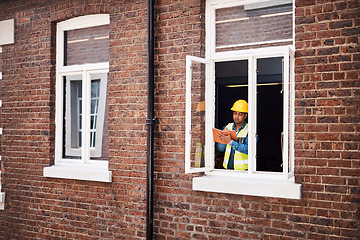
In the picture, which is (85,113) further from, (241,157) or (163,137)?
(241,157)

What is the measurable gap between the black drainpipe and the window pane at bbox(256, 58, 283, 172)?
138 centimetres

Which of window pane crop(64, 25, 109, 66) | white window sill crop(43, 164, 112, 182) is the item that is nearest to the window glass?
white window sill crop(43, 164, 112, 182)

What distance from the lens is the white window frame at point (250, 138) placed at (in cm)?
482

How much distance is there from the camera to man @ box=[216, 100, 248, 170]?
18.0 feet

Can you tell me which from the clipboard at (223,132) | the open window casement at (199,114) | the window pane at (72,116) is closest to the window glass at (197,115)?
the open window casement at (199,114)

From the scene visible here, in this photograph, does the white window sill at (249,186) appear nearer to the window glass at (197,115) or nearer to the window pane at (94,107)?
the window glass at (197,115)

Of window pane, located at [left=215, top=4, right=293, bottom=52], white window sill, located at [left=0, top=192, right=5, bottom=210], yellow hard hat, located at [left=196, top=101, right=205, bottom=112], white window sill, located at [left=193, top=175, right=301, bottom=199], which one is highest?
window pane, located at [left=215, top=4, right=293, bottom=52]

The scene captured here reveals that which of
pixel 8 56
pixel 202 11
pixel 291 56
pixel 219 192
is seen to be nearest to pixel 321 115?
pixel 291 56

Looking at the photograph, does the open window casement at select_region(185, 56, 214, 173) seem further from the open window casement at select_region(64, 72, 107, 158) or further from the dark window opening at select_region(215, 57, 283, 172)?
the open window casement at select_region(64, 72, 107, 158)

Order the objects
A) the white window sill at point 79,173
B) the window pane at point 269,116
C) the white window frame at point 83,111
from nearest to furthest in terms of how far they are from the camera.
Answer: the window pane at point 269,116
the white window sill at point 79,173
the white window frame at point 83,111

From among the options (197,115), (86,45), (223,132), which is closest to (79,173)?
(86,45)

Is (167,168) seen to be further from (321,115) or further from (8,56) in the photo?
(8,56)

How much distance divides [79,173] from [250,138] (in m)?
2.70

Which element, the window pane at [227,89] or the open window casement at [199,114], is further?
the window pane at [227,89]
